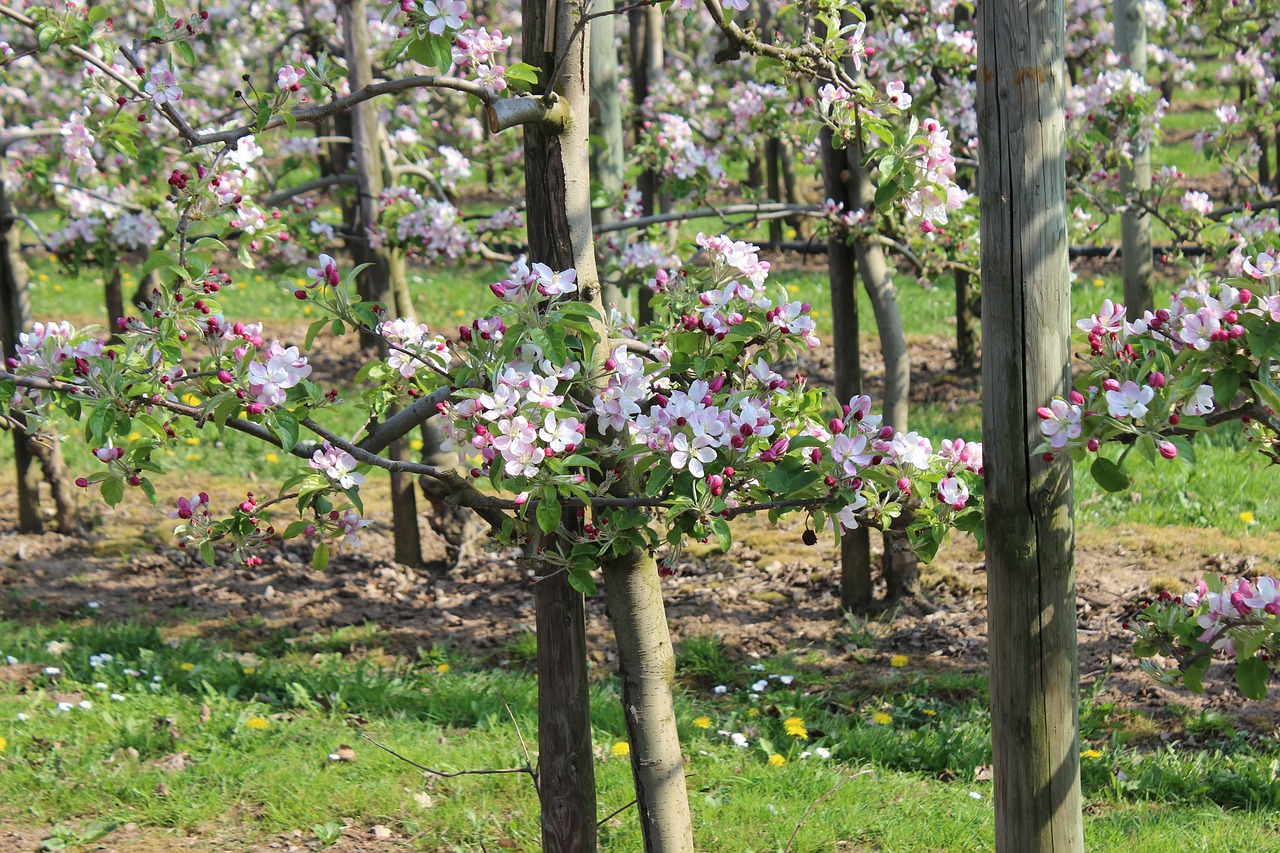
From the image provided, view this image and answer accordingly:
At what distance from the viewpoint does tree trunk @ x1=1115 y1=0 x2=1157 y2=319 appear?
251 inches

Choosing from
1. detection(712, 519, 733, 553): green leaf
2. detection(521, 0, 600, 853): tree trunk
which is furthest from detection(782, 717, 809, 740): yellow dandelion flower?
detection(712, 519, 733, 553): green leaf

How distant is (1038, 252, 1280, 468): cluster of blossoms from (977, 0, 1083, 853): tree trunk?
146 millimetres

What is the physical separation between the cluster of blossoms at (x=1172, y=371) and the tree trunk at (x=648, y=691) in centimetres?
93

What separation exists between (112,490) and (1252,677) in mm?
2153

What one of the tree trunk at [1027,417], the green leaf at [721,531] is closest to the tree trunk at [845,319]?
the tree trunk at [1027,417]

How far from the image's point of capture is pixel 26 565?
5863 mm

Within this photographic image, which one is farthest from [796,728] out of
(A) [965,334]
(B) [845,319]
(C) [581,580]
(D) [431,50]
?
(A) [965,334]

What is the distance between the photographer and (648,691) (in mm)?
2502

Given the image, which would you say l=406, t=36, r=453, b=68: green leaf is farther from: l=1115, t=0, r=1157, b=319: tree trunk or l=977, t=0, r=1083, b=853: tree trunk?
l=1115, t=0, r=1157, b=319: tree trunk

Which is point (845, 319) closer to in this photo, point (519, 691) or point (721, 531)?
point (519, 691)

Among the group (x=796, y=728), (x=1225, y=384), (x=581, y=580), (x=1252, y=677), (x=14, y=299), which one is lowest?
(x=796, y=728)

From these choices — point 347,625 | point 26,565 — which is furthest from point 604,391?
point 26,565

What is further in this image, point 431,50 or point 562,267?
point 562,267

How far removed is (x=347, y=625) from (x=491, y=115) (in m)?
3.58
